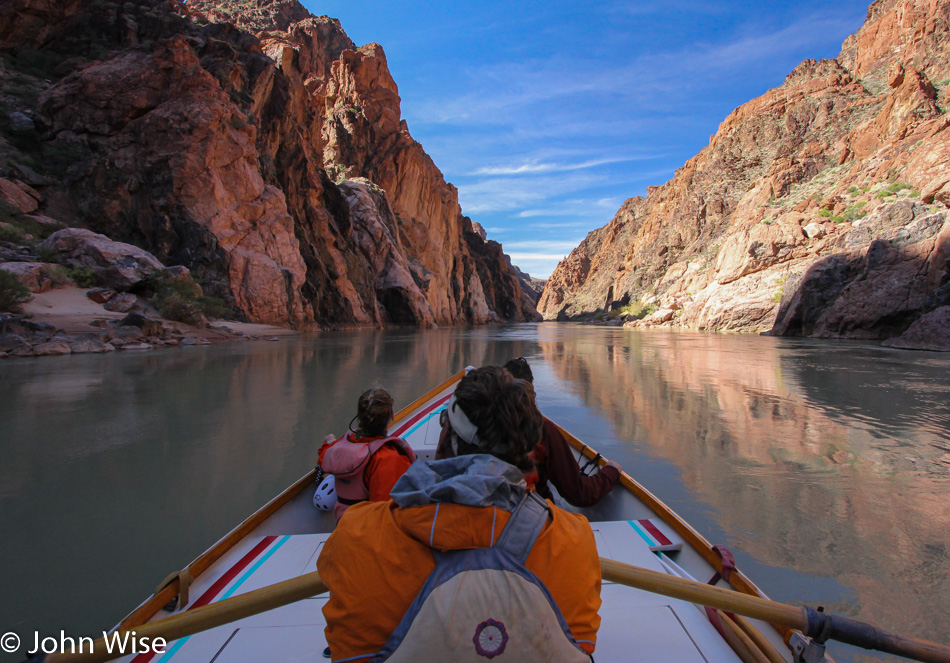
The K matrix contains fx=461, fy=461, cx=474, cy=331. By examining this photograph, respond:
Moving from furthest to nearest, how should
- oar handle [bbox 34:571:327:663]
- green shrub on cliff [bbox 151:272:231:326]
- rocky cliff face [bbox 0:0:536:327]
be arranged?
rocky cliff face [bbox 0:0:536:327]
green shrub on cliff [bbox 151:272:231:326]
oar handle [bbox 34:571:327:663]

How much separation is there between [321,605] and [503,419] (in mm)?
1162

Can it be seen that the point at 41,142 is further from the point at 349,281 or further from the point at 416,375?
the point at 416,375

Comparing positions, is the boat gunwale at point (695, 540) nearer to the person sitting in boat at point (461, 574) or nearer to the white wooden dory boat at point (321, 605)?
the white wooden dory boat at point (321, 605)

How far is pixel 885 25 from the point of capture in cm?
4766

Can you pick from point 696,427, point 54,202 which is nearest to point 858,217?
point 696,427

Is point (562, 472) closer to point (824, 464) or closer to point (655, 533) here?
point (655, 533)

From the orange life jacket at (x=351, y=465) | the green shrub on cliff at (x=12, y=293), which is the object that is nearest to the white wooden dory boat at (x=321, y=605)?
the orange life jacket at (x=351, y=465)

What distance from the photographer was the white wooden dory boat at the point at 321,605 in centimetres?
156

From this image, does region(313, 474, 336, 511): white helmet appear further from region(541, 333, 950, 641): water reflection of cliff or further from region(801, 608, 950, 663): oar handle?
region(541, 333, 950, 641): water reflection of cliff

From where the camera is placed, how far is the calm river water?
8.18 feet

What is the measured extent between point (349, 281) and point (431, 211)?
27.4m

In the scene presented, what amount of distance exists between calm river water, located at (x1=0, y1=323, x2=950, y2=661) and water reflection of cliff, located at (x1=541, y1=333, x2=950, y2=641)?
0.06 ft

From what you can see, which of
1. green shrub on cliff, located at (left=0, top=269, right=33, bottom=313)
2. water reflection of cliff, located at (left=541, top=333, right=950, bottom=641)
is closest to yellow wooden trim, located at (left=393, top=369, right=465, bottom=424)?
water reflection of cliff, located at (left=541, top=333, right=950, bottom=641)

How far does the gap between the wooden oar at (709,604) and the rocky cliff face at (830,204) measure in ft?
63.6
